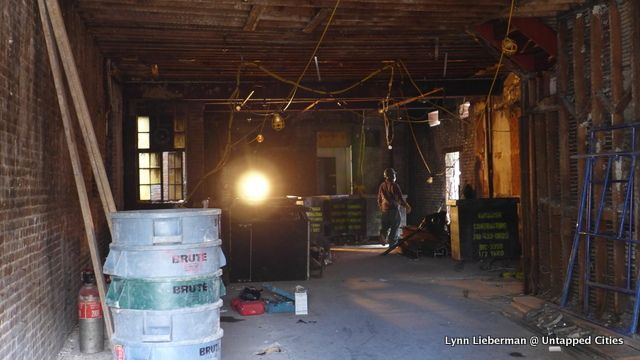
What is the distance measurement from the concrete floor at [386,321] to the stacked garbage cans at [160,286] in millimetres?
1973

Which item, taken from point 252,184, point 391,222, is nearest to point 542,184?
point 391,222

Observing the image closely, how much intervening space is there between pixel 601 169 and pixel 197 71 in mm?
7473

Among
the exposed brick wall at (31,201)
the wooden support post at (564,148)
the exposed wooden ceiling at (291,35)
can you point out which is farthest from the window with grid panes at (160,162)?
the wooden support post at (564,148)

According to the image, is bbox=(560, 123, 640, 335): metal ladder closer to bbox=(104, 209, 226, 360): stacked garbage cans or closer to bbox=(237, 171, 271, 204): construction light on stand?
bbox=(104, 209, 226, 360): stacked garbage cans

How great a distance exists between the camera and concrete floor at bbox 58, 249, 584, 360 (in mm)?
6031

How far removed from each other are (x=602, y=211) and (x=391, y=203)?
8.87m

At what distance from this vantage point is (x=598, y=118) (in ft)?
22.1

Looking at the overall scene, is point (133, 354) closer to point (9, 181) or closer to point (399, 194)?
point (9, 181)

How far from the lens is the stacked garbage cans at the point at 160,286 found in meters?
4.00

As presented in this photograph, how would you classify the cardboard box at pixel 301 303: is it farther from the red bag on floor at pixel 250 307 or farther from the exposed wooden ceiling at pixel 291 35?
the exposed wooden ceiling at pixel 291 35

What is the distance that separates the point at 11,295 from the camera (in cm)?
421

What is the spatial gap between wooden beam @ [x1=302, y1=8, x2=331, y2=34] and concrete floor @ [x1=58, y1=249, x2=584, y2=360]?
3.90 metres

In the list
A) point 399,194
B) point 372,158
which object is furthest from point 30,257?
point 372,158

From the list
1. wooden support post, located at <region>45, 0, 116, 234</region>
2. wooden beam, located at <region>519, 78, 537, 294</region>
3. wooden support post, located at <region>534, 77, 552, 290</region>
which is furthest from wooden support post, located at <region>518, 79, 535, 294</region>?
wooden support post, located at <region>45, 0, 116, 234</region>
